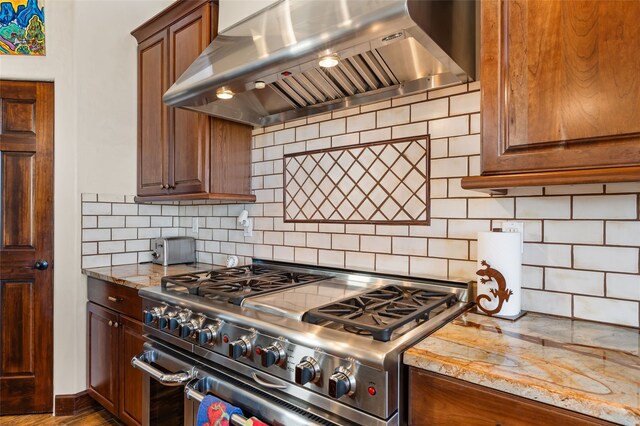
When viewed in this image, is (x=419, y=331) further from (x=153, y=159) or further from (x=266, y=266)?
(x=153, y=159)

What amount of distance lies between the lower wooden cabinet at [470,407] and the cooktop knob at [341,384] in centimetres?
16

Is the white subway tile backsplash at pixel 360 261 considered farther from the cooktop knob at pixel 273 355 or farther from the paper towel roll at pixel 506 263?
the cooktop knob at pixel 273 355

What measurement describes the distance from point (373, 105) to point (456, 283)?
2.92 feet

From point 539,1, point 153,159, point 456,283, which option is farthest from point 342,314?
point 153,159

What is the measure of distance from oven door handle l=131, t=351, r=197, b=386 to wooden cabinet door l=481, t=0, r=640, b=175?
1.32 meters

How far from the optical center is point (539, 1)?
1058mm

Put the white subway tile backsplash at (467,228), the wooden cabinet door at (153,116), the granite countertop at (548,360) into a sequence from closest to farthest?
the granite countertop at (548,360), the white subway tile backsplash at (467,228), the wooden cabinet door at (153,116)

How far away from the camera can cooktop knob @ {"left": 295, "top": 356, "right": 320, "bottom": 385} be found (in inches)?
41.5

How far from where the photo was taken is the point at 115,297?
2.17 m

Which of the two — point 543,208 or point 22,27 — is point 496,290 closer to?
point 543,208

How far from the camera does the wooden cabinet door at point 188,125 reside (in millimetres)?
2115

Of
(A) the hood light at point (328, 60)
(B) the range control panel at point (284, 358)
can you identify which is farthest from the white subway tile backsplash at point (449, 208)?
(B) the range control panel at point (284, 358)

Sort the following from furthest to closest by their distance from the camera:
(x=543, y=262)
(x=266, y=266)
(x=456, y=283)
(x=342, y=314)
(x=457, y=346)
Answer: (x=266, y=266) → (x=456, y=283) → (x=543, y=262) → (x=342, y=314) → (x=457, y=346)

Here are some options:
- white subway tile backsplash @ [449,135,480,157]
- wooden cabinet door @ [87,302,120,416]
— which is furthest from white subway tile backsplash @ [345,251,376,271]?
wooden cabinet door @ [87,302,120,416]
